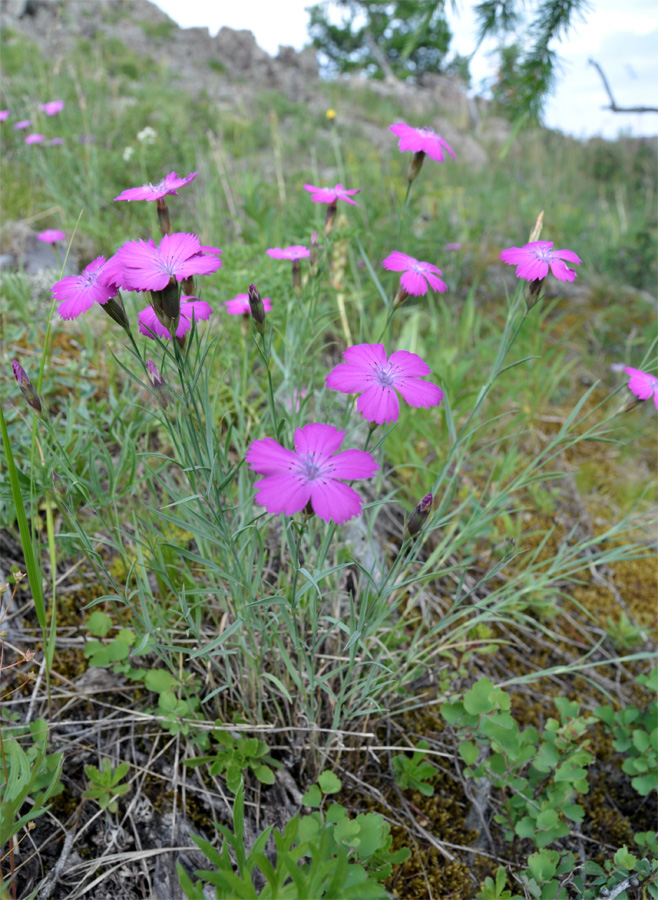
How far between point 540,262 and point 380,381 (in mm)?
389

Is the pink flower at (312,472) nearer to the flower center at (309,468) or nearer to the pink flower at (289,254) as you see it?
the flower center at (309,468)

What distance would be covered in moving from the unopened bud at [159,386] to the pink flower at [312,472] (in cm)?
26

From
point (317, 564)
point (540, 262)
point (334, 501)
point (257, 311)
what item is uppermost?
point (540, 262)

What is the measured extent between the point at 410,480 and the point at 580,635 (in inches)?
27.9

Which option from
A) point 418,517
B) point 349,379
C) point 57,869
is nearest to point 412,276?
point 349,379

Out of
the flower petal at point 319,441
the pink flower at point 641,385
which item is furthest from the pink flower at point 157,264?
the pink flower at point 641,385

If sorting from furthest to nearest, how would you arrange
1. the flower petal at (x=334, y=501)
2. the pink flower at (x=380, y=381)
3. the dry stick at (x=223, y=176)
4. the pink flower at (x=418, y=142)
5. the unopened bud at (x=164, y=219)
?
the dry stick at (x=223, y=176)
the pink flower at (x=418, y=142)
the unopened bud at (x=164, y=219)
the pink flower at (x=380, y=381)
the flower petal at (x=334, y=501)

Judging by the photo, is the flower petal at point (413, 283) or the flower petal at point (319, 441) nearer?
the flower petal at point (319, 441)

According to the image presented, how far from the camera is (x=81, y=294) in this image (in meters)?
0.82

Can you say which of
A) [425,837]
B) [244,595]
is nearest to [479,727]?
[425,837]

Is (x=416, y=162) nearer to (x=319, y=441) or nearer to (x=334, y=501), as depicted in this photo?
(x=319, y=441)

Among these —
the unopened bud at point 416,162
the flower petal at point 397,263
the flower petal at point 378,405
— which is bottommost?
the flower petal at point 378,405

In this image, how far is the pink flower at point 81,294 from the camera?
0.80 m

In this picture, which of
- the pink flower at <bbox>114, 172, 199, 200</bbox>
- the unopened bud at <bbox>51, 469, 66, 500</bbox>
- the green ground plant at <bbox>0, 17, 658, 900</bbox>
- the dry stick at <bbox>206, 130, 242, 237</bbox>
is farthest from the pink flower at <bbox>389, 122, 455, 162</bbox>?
the dry stick at <bbox>206, 130, 242, 237</bbox>
